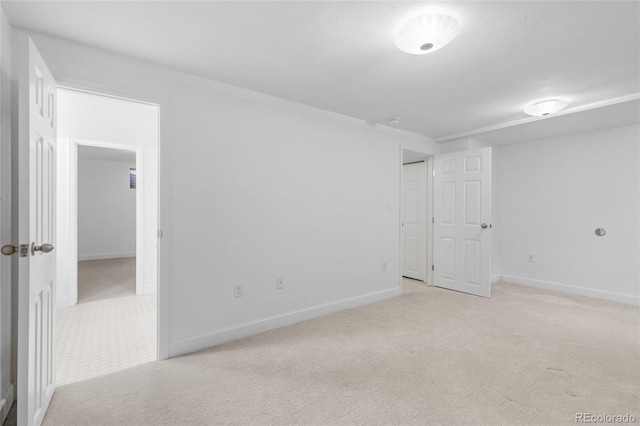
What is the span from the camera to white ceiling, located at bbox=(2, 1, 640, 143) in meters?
1.66

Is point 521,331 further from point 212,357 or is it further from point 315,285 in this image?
point 212,357

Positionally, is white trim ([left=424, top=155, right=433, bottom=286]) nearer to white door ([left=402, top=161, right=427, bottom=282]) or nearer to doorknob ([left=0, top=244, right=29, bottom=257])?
white door ([left=402, top=161, right=427, bottom=282])

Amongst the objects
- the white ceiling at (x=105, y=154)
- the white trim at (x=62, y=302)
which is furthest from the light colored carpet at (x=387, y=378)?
the white ceiling at (x=105, y=154)

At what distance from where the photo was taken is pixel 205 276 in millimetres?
2547

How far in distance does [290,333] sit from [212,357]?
0.74 metres

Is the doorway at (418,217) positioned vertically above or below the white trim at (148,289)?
above

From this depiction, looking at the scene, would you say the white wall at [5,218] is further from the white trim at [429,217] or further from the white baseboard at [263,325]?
the white trim at [429,217]

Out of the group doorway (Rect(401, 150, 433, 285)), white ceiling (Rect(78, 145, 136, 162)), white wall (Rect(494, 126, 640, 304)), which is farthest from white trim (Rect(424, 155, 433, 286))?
white ceiling (Rect(78, 145, 136, 162))

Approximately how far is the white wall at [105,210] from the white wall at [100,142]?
3763 mm

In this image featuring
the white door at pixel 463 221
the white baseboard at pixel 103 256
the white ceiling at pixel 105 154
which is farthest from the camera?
the white baseboard at pixel 103 256

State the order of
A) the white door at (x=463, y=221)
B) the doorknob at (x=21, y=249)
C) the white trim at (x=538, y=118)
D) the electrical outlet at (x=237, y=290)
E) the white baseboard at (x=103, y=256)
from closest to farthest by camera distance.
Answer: the doorknob at (x=21, y=249) < the electrical outlet at (x=237, y=290) < the white trim at (x=538, y=118) < the white door at (x=463, y=221) < the white baseboard at (x=103, y=256)

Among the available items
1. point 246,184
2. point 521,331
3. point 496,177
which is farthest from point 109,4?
point 496,177

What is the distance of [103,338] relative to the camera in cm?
274

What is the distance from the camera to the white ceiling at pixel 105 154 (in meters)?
5.91
